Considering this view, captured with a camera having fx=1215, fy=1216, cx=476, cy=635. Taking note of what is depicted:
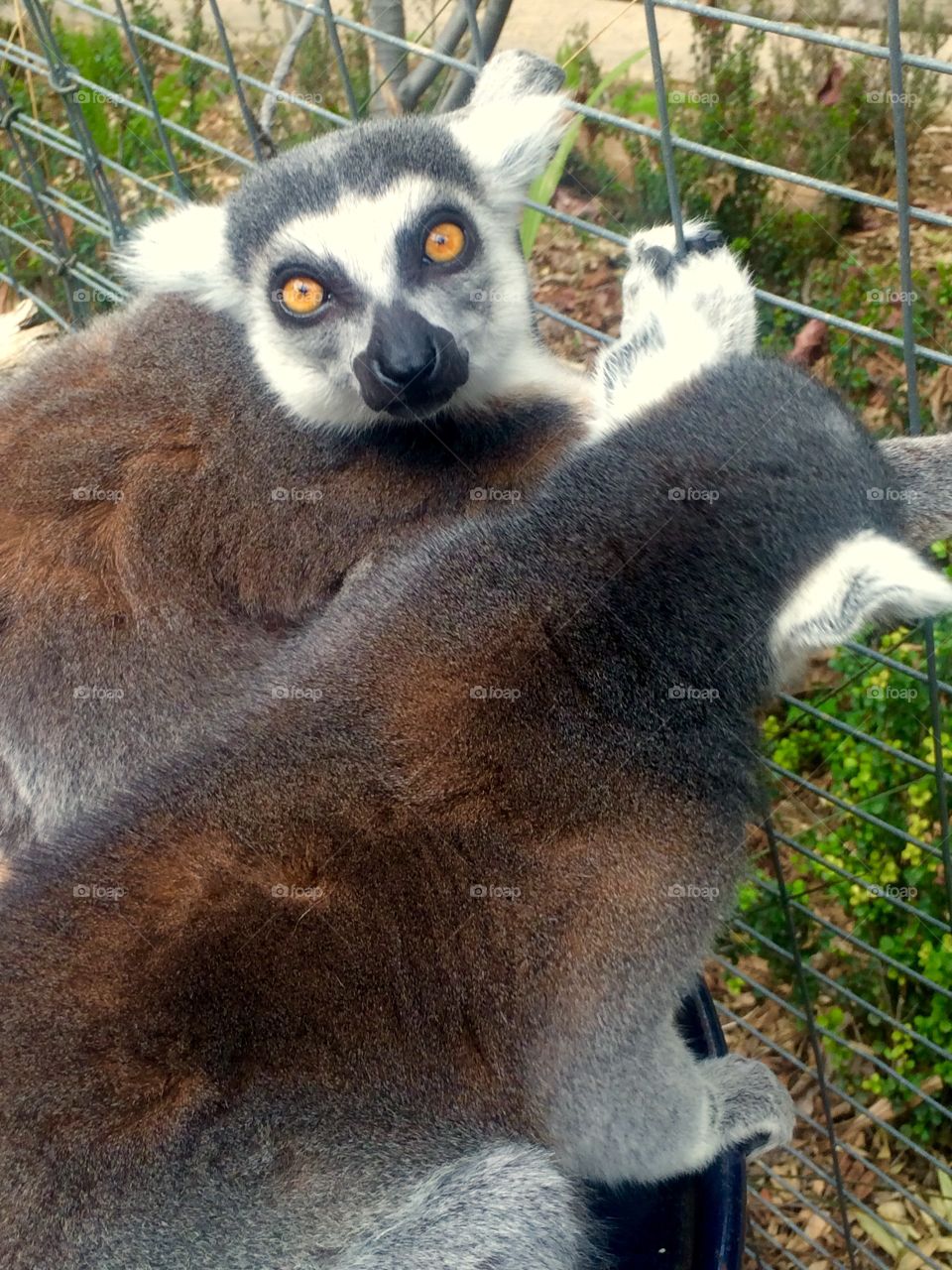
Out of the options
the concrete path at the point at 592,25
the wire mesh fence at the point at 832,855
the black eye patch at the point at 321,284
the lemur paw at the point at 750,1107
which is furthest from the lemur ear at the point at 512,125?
the concrete path at the point at 592,25

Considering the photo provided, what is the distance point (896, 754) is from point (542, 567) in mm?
758

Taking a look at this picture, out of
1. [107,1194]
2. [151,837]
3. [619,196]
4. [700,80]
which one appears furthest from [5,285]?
[107,1194]

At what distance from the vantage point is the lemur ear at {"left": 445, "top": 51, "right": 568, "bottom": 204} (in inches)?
111

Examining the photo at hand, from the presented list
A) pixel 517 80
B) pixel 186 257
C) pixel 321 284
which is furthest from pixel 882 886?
pixel 186 257

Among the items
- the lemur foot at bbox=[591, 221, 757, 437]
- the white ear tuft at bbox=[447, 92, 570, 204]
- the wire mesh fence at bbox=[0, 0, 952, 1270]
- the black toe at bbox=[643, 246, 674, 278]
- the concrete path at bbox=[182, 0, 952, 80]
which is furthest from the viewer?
the concrete path at bbox=[182, 0, 952, 80]

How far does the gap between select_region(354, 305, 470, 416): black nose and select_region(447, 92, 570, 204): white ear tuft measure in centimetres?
53

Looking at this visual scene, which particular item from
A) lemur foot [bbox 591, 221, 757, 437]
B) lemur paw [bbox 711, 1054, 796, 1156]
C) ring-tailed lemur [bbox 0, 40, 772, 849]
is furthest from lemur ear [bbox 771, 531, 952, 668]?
lemur paw [bbox 711, 1054, 796, 1156]

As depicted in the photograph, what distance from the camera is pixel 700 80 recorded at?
15.3 ft

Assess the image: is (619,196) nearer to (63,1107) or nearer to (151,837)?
(151,837)

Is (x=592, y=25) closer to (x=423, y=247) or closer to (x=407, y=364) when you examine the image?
(x=423, y=247)

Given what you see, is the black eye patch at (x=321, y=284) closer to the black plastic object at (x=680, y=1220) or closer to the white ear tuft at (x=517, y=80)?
the white ear tuft at (x=517, y=80)

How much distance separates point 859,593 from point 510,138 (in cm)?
158

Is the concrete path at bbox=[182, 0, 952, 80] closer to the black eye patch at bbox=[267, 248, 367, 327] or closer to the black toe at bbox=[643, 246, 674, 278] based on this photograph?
the black eye patch at bbox=[267, 248, 367, 327]

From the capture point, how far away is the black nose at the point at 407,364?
2432mm
